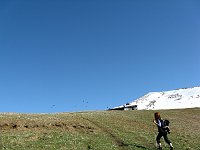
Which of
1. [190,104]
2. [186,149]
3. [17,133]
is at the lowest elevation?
[186,149]

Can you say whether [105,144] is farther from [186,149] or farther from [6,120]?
[6,120]

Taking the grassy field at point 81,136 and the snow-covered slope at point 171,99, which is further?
the snow-covered slope at point 171,99

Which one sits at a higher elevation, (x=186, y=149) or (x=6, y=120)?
(x=6, y=120)

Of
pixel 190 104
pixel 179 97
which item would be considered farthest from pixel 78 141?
pixel 179 97

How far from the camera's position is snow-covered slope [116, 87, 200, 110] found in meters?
140

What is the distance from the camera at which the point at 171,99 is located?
150 metres

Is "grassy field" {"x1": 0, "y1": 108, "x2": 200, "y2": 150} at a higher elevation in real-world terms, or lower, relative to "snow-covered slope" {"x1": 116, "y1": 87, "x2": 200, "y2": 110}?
lower

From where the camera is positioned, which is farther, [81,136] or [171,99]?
[171,99]

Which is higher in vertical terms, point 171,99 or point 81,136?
point 171,99

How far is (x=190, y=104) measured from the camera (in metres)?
138

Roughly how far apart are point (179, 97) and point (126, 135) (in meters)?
112

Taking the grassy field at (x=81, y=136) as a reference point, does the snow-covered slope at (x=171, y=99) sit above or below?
above

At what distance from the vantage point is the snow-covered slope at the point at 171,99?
459ft

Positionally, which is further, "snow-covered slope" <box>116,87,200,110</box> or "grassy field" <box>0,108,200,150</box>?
"snow-covered slope" <box>116,87,200,110</box>
